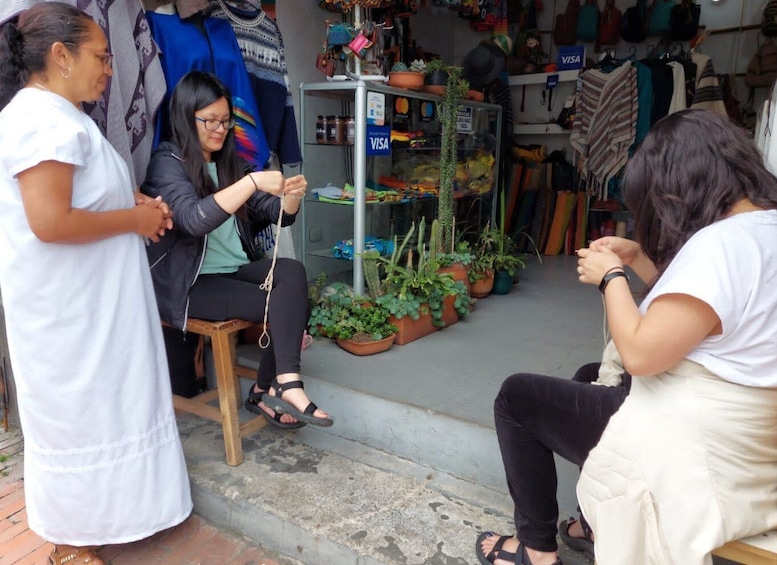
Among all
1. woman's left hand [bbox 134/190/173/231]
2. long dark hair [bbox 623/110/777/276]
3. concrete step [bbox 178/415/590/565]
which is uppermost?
long dark hair [bbox 623/110/777/276]

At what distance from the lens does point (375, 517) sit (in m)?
2.00

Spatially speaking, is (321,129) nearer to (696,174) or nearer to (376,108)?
(376,108)

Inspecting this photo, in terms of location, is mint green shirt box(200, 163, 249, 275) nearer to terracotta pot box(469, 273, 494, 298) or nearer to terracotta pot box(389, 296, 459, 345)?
terracotta pot box(389, 296, 459, 345)

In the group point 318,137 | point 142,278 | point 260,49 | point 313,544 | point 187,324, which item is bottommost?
point 313,544

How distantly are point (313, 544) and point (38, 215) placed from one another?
50.6 inches

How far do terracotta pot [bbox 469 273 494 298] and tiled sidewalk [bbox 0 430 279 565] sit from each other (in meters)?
2.42

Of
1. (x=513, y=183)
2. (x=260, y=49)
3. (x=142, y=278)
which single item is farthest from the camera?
(x=513, y=183)

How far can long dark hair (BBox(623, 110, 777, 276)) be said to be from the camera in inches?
49.3

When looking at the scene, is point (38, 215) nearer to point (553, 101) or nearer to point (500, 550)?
point (500, 550)

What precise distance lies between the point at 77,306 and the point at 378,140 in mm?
2040

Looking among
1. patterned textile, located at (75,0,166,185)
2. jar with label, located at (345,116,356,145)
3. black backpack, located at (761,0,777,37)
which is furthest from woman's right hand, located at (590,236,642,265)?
black backpack, located at (761,0,777,37)

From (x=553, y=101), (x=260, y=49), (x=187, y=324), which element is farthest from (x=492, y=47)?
(x=187, y=324)

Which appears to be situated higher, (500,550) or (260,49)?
(260,49)

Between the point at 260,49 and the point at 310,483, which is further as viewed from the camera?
the point at 260,49
